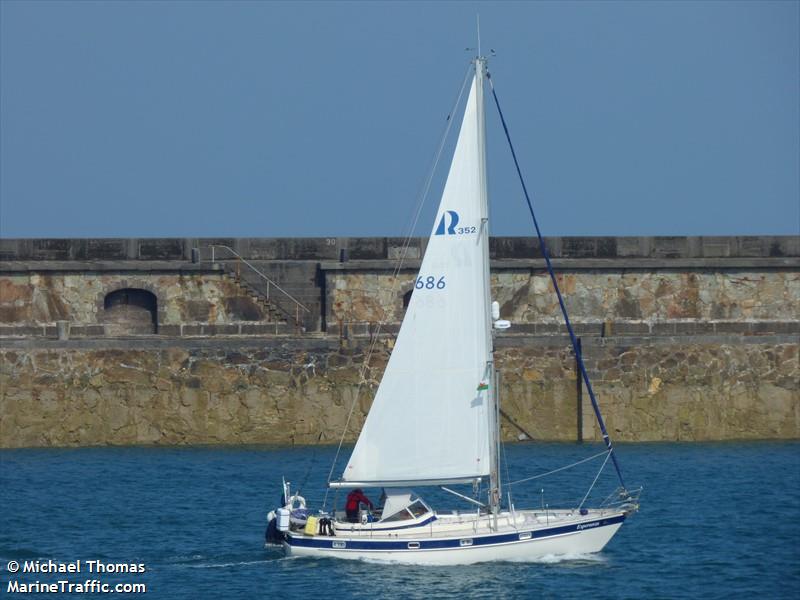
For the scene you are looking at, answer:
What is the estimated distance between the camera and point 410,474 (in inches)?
934

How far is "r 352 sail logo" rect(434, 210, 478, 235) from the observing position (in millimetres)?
23672

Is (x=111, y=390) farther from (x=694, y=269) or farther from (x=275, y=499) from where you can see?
(x=694, y=269)

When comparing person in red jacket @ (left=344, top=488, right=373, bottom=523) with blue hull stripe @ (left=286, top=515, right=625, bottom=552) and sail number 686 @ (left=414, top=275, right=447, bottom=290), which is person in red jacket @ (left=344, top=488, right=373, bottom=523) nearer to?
blue hull stripe @ (left=286, top=515, right=625, bottom=552)

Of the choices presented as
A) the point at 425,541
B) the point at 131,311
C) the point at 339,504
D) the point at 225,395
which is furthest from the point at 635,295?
the point at 425,541

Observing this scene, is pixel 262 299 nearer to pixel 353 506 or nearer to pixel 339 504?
pixel 339 504

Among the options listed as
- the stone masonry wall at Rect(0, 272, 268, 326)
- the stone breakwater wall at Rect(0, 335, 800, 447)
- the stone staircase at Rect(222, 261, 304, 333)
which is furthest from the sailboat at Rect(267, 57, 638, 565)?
the stone masonry wall at Rect(0, 272, 268, 326)

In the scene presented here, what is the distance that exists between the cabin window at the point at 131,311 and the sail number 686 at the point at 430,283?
15412 mm

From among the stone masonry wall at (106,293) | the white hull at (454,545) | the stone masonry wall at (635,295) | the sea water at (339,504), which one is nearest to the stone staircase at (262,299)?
the stone masonry wall at (106,293)

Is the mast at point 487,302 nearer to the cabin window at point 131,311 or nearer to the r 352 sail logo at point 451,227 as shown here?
the r 352 sail logo at point 451,227

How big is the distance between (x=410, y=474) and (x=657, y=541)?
15.3ft

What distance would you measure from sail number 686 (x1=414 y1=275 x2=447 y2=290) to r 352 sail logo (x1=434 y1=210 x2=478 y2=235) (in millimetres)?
669

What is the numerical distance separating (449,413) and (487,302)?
1.70 metres

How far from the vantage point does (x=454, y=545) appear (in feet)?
75.4

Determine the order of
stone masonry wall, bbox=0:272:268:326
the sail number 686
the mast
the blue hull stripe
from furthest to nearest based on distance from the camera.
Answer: stone masonry wall, bbox=0:272:268:326, the sail number 686, the mast, the blue hull stripe
